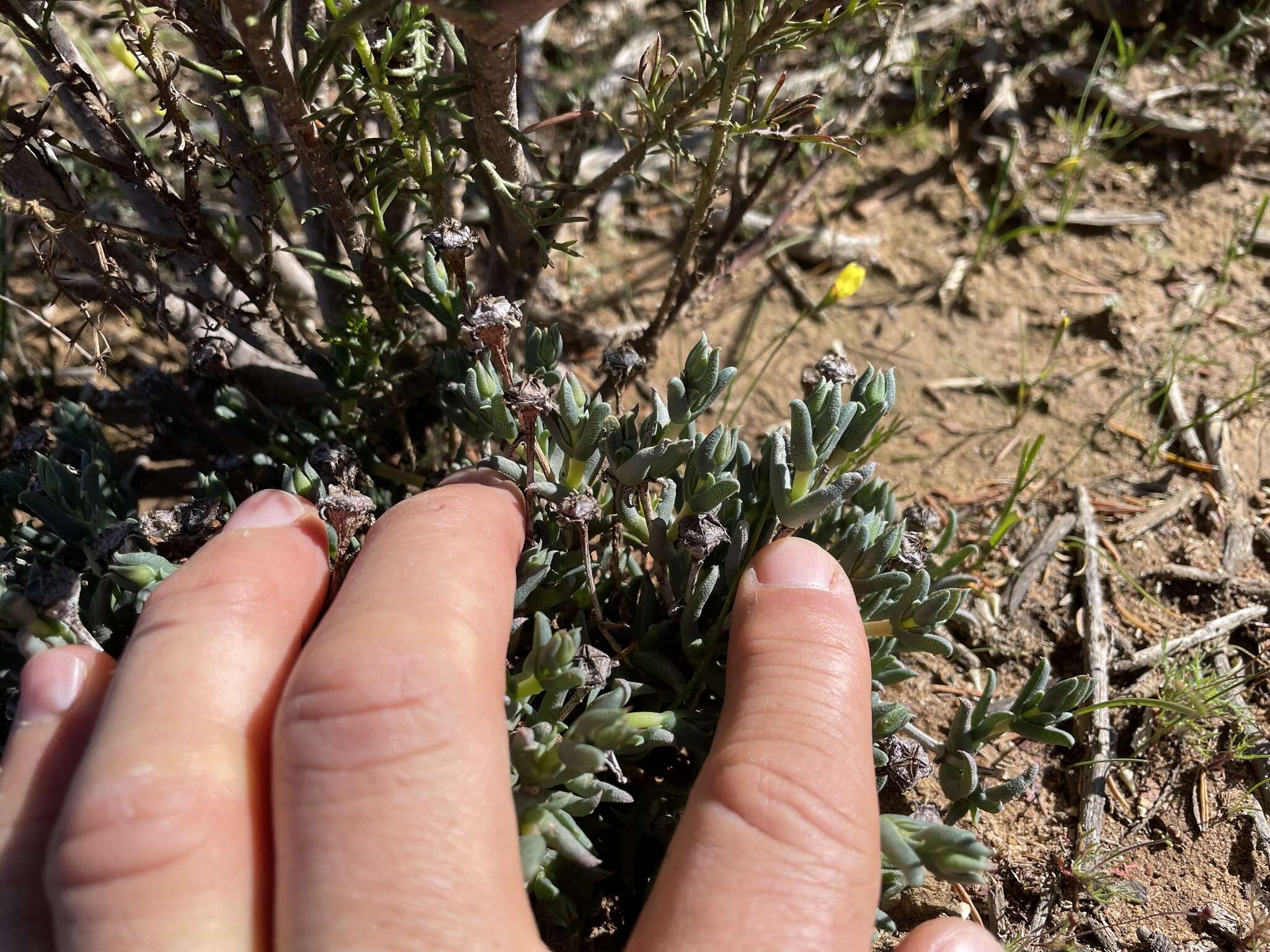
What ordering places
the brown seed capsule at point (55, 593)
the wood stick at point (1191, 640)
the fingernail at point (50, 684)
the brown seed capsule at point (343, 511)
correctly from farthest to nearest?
the wood stick at point (1191, 640), the brown seed capsule at point (343, 511), the brown seed capsule at point (55, 593), the fingernail at point (50, 684)

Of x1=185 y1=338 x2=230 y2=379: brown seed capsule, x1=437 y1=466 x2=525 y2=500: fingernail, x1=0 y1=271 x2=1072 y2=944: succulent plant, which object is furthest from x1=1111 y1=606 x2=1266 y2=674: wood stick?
x1=185 y1=338 x2=230 y2=379: brown seed capsule

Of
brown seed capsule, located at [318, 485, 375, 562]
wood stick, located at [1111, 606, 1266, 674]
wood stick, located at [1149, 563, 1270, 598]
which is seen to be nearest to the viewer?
brown seed capsule, located at [318, 485, 375, 562]

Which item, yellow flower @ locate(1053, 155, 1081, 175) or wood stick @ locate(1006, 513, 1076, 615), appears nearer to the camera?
wood stick @ locate(1006, 513, 1076, 615)

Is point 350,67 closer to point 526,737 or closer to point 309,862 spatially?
point 526,737

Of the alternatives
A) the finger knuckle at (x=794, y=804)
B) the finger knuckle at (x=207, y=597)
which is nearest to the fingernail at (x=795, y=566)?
the finger knuckle at (x=794, y=804)

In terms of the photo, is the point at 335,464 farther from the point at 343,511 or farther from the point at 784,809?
the point at 784,809

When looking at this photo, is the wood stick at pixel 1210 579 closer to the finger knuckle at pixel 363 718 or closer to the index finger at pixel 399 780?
the index finger at pixel 399 780

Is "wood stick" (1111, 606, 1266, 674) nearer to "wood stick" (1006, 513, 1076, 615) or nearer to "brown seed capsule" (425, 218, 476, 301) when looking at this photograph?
"wood stick" (1006, 513, 1076, 615)
